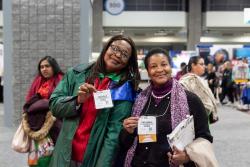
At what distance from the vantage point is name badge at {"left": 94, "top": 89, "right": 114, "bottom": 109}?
275 centimetres

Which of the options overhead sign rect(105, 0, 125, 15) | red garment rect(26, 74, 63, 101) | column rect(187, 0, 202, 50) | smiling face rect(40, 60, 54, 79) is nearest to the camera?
red garment rect(26, 74, 63, 101)

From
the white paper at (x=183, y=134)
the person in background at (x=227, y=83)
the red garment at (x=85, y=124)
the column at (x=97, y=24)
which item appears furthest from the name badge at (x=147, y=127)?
the column at (x=97, y=24)

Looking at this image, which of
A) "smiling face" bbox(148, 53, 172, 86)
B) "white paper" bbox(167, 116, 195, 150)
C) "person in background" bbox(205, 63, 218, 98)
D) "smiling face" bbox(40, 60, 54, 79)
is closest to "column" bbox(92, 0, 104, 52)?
"person in background" bbox(205, 63, 218, 98)

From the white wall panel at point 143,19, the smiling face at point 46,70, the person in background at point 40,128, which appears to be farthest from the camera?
the white wall panel at point 143,19

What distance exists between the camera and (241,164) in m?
6.82

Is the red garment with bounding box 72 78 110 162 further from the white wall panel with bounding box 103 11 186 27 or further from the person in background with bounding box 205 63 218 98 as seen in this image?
the white wall panel with bounding box 103 11 186 27

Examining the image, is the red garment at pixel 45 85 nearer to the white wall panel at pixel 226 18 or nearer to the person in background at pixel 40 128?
the person in background at pixel 40 128

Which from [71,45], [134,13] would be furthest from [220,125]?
[134,13]

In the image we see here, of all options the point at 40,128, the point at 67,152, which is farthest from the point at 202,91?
the point at 67,152

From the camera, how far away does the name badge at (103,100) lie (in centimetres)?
275

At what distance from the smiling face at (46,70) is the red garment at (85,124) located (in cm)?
237

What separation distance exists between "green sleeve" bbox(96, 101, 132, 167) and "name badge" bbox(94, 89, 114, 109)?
0.31 feet

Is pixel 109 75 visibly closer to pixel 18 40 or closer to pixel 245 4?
pixel 18 40

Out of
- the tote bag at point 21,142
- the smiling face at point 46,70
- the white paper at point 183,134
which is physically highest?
the smiling face at point 46,70
